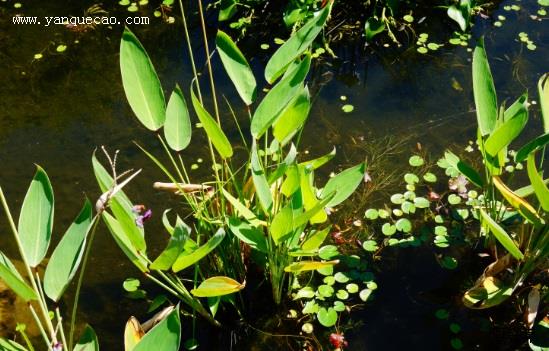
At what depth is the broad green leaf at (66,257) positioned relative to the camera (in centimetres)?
140

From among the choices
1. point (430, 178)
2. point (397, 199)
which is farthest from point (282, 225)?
point (430, 178)

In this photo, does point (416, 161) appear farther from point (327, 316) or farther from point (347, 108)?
point (327, 316)

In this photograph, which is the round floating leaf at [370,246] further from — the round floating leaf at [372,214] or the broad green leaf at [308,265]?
the broad green leaf at [308,265]

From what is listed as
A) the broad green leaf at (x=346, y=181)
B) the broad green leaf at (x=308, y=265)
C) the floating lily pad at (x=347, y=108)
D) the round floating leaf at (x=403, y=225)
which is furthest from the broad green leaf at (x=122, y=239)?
the floating lily pad at (x=347, y=108)

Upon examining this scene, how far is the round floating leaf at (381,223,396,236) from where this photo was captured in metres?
2.16

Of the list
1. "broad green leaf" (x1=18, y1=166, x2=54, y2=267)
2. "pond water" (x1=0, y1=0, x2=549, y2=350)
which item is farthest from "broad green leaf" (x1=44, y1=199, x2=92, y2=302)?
"pond water" (x1=0, y1=0, x2=549, y2=350)

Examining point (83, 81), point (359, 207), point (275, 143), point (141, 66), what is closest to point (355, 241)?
point (359, 207)

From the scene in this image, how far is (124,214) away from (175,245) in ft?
0.43

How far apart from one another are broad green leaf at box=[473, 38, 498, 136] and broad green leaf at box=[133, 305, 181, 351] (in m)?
0.96

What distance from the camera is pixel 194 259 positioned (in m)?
1.52

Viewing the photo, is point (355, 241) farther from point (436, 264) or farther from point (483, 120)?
point (483, 120)

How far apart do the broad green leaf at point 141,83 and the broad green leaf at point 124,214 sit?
0.68 feet

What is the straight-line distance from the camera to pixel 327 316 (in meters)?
1.94

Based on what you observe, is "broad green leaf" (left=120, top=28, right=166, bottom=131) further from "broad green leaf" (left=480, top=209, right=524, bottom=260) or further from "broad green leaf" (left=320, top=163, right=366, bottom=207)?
"broad green leaf" (left=480, top=209, right=524, bottom=260)
